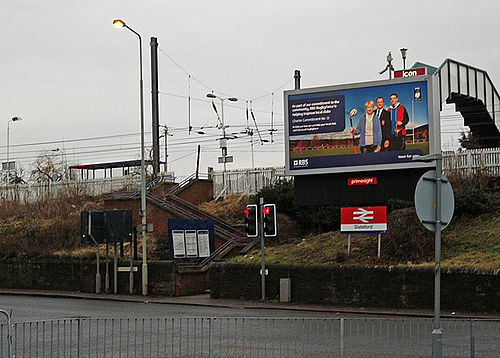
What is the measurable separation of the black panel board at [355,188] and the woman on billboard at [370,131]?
3.14 ft

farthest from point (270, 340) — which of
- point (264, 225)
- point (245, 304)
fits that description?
point (264, 225)

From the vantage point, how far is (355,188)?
30219 mm

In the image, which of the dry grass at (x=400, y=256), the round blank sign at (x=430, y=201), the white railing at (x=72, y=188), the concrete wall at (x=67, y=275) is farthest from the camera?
the white railing at (x=72, y=188)

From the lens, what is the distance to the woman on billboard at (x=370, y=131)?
29.5m

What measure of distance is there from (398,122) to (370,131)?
1075 millimetres

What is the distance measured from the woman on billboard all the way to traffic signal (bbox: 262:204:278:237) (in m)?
4.04

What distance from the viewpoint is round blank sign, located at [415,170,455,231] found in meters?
12.1

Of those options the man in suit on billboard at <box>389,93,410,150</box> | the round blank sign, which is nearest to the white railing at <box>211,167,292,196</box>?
the man in suit on billboard at <box>389,93,410,150</box>

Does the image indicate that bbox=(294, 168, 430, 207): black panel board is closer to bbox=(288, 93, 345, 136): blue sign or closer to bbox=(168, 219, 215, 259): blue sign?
bbox=(288, 93, 345, 136): blue sign

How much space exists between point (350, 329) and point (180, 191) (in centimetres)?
3379

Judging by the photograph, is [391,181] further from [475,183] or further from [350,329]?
[350,329]

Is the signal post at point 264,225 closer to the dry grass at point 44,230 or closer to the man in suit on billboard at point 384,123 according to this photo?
the man in suit on billboard at point 384,123

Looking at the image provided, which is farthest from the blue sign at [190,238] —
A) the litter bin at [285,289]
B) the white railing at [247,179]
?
the white railing at [247,179]

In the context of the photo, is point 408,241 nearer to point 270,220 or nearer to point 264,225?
point 270,220
